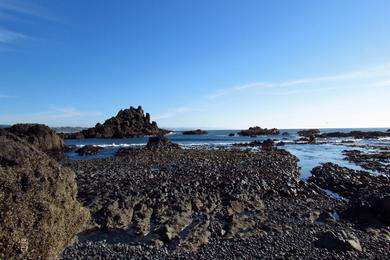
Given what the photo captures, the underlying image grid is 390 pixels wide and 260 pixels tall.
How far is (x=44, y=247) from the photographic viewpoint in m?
7.22

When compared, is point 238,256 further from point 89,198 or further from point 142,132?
point 142,132

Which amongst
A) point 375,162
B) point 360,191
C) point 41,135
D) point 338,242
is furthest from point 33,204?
point 41,135

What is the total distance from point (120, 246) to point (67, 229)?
16.4ft

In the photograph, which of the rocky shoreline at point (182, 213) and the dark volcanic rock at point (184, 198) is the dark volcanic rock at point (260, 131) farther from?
the rocky shoreline at point (182, 213)

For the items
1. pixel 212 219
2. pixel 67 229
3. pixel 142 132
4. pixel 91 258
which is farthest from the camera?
pixel 142 132

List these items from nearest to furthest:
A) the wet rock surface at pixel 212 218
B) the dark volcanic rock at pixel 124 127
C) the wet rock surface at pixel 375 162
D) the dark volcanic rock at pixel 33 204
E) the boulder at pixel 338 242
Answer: the dark volcanic rock at pixel 33 204, the wet rock surface at pixel 212 218, the boulder at pixel 338 242, the wet rock surface at pixel 375 162, the dark volcanic rock at pixel 124 127

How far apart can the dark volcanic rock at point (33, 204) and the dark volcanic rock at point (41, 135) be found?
4723 centimetres

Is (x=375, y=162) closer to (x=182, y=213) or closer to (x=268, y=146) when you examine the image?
(x=268, y=146)

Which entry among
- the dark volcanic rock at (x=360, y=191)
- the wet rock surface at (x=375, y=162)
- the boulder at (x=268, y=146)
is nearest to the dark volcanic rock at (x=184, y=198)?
the dark volcanic rock at (x=360, y=191)

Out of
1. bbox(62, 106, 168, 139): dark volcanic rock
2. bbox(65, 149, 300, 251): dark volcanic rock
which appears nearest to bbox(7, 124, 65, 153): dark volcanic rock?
bbox(65, 149, 300, 251): dark volcanic rock

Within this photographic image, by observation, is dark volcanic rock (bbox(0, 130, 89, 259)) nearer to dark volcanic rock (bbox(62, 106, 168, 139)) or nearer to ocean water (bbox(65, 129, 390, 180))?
ocean water (bbox(65, 129, 390, 180))

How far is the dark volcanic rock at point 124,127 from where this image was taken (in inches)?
3984

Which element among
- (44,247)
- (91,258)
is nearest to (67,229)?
(44,247)

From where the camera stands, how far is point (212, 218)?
16.5 meters
